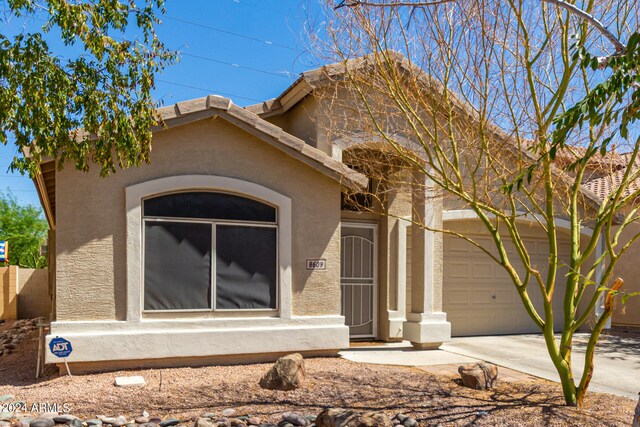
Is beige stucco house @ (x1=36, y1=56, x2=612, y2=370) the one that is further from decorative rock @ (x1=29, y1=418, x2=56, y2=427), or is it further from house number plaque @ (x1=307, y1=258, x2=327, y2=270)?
decorative rock @ (x1=29, y1=418, x2=56, y2=427)

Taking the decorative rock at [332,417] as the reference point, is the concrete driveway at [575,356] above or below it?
below

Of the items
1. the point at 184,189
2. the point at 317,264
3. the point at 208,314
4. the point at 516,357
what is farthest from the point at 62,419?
the point at 516,357

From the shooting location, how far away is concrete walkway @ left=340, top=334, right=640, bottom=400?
29.7 ft

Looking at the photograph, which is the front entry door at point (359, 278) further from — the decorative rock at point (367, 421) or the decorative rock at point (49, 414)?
the decorative rock at point (49, 414)

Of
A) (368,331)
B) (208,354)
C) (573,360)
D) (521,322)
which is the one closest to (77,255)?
(208,354)

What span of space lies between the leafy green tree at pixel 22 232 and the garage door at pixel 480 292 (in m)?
25.4

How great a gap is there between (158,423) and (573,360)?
24.2 ft

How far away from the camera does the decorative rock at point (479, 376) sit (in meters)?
7.90

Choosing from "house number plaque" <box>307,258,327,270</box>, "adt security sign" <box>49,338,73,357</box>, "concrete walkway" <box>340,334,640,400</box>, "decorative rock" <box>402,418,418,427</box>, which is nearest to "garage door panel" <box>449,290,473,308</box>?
"concrete walkway" <box>340,334,640,400</box>

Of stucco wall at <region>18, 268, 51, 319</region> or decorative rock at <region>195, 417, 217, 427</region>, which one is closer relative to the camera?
decorative rock at <region>195, 417, 217, 427</region>

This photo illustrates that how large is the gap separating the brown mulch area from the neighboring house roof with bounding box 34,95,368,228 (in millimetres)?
3102

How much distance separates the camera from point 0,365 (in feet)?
33.0

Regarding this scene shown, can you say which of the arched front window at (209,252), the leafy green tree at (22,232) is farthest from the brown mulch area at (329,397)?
the leafy green tree at (22,232)

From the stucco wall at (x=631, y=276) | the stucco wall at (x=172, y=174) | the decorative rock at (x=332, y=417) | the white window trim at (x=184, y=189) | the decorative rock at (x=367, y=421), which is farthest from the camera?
the stucco wall at (x=631, y=276)
